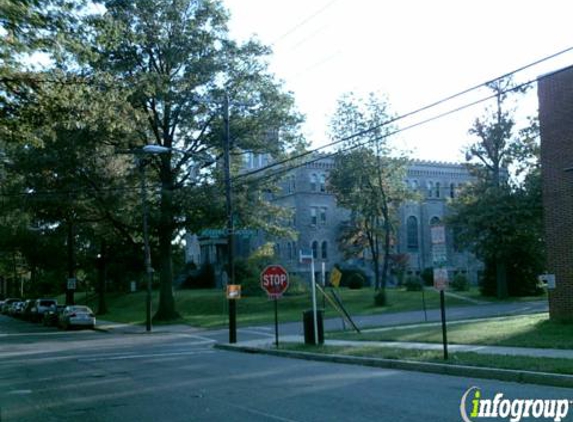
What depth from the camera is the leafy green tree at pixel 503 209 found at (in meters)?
43.3

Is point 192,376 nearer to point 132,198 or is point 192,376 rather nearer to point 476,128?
point 132,198

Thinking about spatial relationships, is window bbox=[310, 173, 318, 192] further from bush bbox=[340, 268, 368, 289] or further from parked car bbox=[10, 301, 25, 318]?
parked car bbox=[10, 301, 25, 318]

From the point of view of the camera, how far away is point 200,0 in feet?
116

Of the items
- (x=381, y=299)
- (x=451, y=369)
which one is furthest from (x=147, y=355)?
(x=381, y=299)

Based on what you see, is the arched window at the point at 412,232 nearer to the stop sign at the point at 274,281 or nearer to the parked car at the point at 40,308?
the parked car at the point at 40,308

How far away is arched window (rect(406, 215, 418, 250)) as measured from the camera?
2613 inches

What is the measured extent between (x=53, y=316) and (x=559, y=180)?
3227 cm

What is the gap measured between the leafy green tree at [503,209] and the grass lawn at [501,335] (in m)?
22.6

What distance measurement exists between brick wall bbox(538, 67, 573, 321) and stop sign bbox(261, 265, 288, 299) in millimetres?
8603

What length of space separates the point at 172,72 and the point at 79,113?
20.3 m

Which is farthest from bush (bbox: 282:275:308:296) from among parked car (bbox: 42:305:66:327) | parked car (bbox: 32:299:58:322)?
parked car (bbox: 32:299:58:322)

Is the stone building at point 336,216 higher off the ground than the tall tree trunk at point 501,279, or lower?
higher

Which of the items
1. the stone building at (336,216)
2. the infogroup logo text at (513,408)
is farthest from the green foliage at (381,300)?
the infogroup logo text at (513,408)

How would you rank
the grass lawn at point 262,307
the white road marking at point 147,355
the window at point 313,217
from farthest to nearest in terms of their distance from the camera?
the window at point 313,217
the grass lawn at point 262,307
the white road marking at point 147,355
